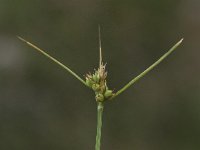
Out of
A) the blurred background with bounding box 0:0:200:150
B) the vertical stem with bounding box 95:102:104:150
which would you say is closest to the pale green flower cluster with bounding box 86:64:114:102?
the vertical stem with bounding box 95:102:104:150

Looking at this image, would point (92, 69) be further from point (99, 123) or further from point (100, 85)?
point (99, 123)

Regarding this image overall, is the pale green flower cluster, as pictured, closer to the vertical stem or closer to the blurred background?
the vertical stem

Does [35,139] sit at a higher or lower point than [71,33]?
lower

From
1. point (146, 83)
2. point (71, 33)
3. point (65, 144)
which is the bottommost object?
point (65, 144)

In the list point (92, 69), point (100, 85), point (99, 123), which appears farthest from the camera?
point (92, 69)

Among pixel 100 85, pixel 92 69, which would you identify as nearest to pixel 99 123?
pixel 100 85

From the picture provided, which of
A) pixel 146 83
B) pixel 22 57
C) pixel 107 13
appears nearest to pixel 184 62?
pixel 146 83

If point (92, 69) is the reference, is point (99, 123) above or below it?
above

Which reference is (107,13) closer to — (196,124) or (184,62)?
(184,62)

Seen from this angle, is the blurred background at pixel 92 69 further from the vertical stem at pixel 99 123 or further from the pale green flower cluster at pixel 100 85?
the vertical stem at pixel 99 123
